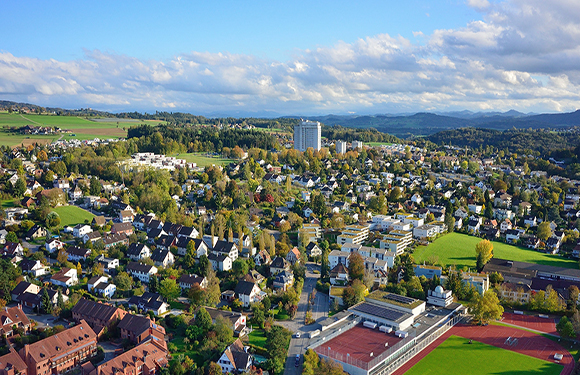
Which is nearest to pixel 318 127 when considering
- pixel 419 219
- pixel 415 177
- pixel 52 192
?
pixel 415 177

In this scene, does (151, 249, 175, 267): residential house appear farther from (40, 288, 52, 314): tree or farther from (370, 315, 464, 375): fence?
(370, 315, 464, 375): fence

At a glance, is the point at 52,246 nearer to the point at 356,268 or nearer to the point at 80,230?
the point at 80,230

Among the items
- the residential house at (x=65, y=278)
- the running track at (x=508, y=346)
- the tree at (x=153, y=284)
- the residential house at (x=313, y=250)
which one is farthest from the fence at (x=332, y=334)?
the residential house at (x=65, y=278)

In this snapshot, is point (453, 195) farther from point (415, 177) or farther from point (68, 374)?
point (68, 374)

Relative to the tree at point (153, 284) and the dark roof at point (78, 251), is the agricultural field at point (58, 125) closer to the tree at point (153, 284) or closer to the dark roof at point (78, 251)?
the dark roof at point (78, 251)

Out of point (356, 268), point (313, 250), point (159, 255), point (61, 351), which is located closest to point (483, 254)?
point (356, 268)

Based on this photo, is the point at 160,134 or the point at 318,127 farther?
the point at 318,127
